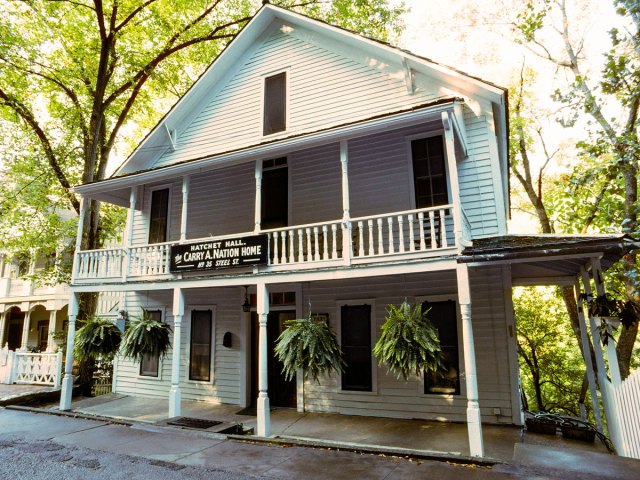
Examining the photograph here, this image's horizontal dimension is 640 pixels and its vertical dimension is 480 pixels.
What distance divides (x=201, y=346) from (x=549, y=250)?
9288 millimetres

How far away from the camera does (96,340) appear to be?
1042 centimetres

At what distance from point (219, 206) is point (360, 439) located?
294 inches

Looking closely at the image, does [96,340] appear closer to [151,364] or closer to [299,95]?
[151,364]

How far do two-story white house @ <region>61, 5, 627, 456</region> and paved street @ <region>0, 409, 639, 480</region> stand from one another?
90cm

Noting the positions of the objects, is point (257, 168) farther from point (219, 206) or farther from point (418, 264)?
point (418, 264)

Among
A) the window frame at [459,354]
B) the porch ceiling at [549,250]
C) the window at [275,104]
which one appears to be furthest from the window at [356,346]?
the window at [275,104]

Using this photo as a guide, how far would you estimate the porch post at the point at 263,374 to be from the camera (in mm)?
7695

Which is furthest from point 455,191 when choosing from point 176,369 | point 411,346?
point 176,369

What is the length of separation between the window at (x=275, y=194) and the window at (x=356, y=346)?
3.01m

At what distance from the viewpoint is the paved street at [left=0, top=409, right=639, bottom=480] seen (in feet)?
17.9

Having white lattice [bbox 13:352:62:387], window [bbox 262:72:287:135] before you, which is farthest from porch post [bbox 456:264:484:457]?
white lattice [bbox 13:352:62:387]

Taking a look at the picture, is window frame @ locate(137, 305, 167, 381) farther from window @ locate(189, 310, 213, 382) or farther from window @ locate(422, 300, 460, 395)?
window @ locate(422, 300, 460, 395)

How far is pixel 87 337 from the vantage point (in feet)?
33.8

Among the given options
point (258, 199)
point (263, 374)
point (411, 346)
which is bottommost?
point (263, 374)
